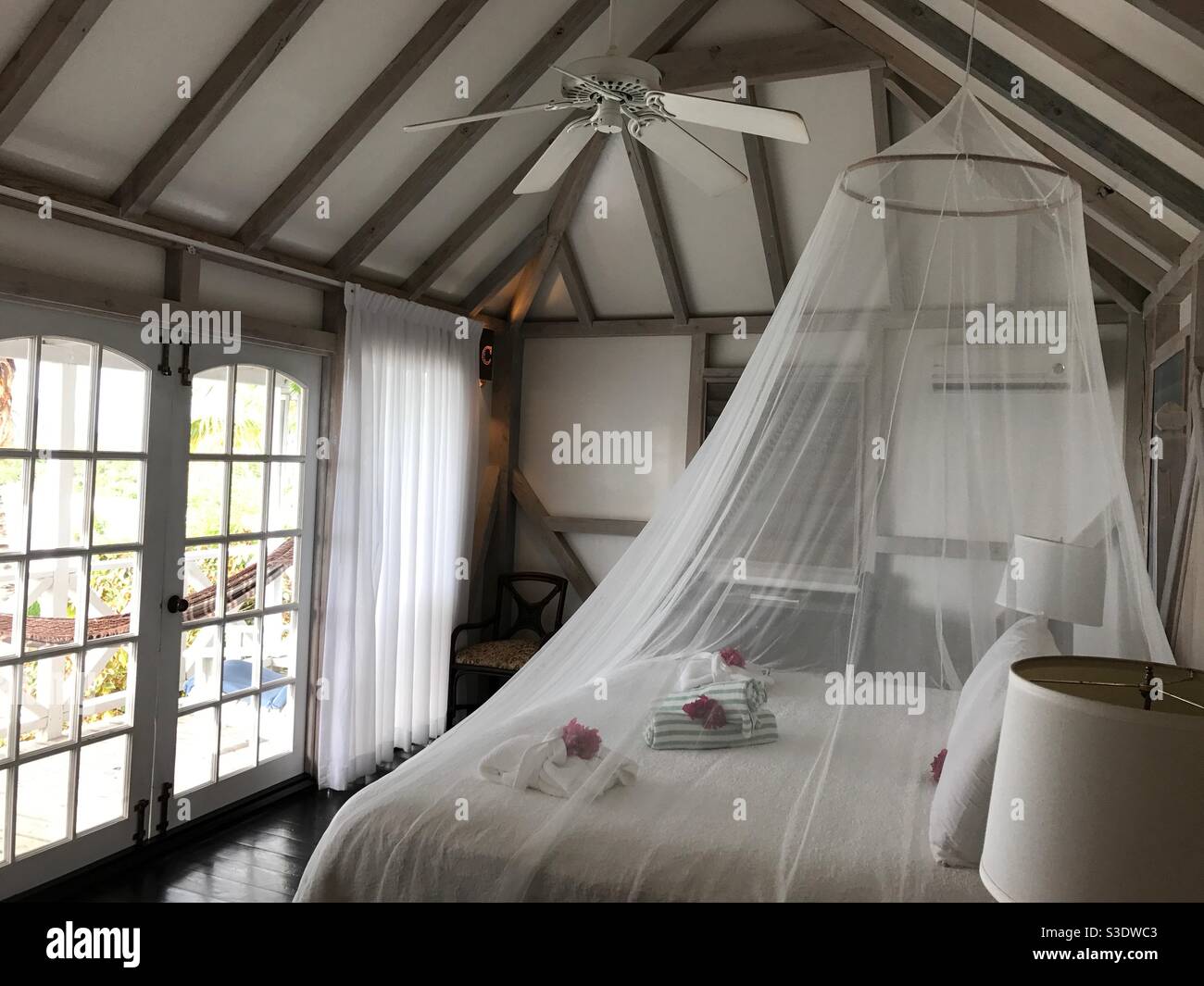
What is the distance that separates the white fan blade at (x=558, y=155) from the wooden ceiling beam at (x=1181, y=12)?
4.28 ft

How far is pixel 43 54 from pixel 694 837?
9.04ft

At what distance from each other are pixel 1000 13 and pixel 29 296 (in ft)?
9.63

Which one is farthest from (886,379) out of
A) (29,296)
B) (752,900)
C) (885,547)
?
(29,296)

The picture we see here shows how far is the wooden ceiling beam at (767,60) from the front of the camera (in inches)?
148

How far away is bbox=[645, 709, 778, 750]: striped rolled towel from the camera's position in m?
2.73

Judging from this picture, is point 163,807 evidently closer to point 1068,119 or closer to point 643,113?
point 643,113

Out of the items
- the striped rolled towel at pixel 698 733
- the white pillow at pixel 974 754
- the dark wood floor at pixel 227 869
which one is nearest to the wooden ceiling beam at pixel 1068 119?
the white pillow at pixel 974 754

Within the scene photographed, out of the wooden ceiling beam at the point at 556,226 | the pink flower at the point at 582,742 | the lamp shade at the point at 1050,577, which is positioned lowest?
the pink flower at the point at 582,742

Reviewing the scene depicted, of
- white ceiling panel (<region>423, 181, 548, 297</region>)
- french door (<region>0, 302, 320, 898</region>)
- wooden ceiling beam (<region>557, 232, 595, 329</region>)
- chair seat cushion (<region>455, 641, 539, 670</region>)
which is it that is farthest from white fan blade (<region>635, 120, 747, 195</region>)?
chair seat cushion (<region>455, 641, 539, 670</region>)

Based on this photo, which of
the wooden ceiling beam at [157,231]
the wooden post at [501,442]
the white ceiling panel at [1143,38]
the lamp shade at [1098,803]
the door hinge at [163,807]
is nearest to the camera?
the lamp shade at [1098,803]

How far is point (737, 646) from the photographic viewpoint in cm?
267

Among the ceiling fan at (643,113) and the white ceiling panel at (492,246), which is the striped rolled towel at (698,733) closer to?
the ceiling fan at (643,113)

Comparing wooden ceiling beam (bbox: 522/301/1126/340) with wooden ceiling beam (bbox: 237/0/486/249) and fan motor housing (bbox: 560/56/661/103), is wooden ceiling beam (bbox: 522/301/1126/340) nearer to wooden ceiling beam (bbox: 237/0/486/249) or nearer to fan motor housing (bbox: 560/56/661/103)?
wooden ceiling beam (bbox: 237/0/486/249)
